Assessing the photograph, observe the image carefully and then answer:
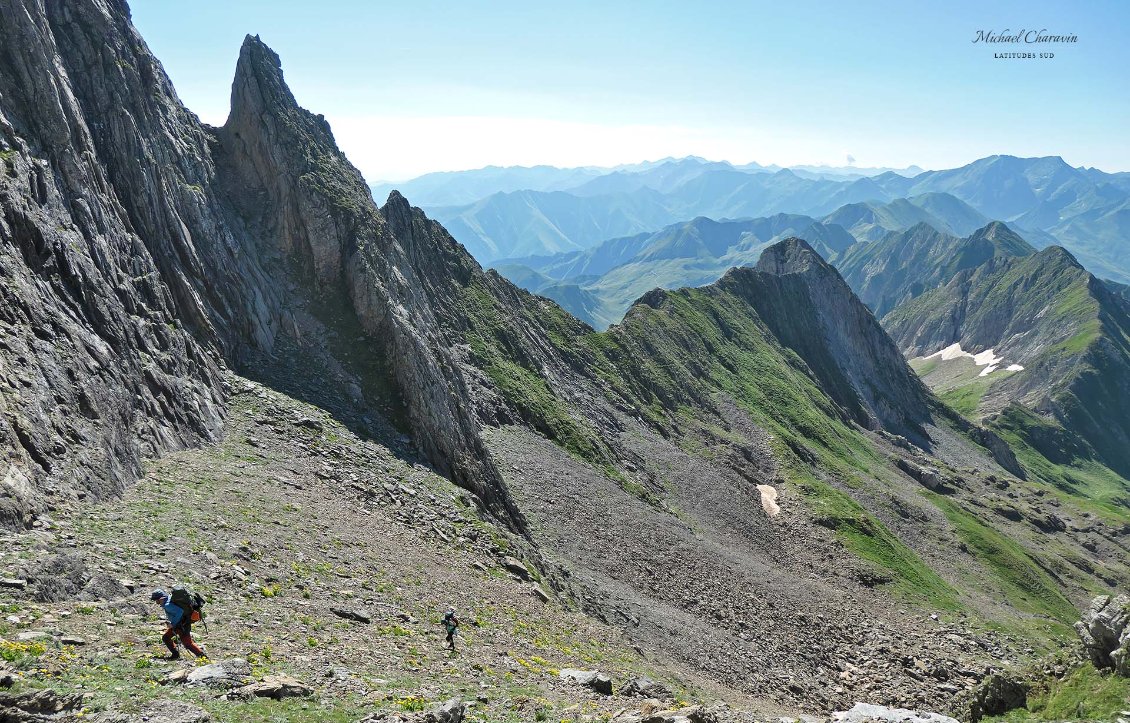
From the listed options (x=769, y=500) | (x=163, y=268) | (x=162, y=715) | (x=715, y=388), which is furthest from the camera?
(x=715, y=388)

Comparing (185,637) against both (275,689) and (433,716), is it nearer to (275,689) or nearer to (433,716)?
(275,689)

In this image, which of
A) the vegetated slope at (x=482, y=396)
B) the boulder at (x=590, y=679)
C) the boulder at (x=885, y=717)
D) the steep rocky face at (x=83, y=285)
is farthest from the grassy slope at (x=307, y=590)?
the boulder at (x=885, y=717)

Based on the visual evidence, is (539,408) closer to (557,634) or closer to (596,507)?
(596,507)

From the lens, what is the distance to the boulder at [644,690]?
95.2ft

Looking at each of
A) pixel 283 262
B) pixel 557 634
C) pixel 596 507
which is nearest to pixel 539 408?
pixel 596 507

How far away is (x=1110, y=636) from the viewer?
27.3 metres

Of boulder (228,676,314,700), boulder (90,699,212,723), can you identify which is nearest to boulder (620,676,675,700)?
boulder (228,676,314,700)

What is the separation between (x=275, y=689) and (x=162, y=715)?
3.12m

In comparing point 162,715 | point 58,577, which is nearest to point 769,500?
point 58,577

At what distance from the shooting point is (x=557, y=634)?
37.4m

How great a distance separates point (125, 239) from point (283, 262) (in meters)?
18.2

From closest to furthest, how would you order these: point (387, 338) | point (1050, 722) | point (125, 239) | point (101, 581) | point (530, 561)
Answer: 1. point (101, 581)
2. point (1050, 722)
3. point (125, 239)
4. point (530, 561)
5. point (387, 338)

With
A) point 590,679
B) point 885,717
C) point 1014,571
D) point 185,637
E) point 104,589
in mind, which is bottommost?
point 1014,571

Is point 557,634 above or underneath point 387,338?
underneath
